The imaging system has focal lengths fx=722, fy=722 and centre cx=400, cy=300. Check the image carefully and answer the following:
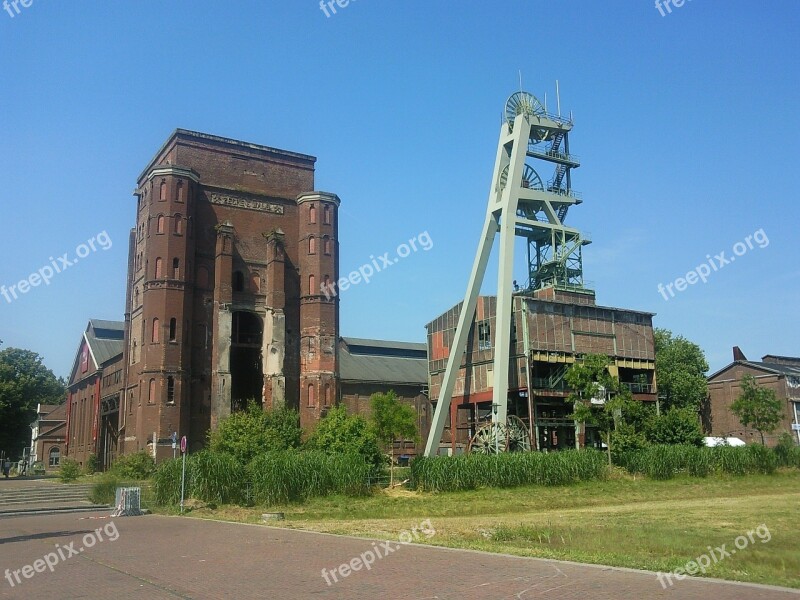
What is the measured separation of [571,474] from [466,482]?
243 inches

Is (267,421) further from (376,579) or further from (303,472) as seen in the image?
(376,579)

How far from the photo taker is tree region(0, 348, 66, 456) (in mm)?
63031

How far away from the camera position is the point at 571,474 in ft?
124

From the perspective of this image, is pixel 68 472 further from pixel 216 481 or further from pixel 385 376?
pixel 385 376

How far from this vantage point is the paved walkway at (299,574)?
9844 mm

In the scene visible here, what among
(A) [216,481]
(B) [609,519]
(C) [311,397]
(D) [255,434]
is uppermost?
(C) [311,397]

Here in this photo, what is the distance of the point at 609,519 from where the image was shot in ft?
72.0

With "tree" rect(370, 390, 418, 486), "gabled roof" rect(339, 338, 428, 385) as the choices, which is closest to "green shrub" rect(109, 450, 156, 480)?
"tree" rect(370, 390, 418, 486)

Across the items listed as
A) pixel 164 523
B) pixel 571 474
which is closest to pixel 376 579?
pixel 164 523

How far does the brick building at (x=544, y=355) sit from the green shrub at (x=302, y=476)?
20.6 m

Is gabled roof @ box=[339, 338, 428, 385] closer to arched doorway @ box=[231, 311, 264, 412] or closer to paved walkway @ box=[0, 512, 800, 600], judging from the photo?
arched doorway @ box=[231, 311, 264, 412]

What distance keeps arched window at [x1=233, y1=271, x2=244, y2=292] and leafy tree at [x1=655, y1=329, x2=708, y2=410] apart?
4482cm

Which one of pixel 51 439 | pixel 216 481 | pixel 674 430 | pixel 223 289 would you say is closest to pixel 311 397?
pixel 223 289

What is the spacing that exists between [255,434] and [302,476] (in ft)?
54.4
